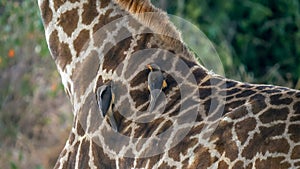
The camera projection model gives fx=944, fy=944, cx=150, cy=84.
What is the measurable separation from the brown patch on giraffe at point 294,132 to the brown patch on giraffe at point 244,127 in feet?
0.66

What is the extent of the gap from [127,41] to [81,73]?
1.11ft

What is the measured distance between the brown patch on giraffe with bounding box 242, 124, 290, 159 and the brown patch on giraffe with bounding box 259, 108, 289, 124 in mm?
50

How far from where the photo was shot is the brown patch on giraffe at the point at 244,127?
15.6ft

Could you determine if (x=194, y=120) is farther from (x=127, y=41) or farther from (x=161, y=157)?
(x=127, y=41)


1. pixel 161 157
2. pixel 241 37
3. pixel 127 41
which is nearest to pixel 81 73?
pixel 127 41

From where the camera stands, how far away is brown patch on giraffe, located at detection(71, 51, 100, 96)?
18.5ft

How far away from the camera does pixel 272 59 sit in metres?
11.9

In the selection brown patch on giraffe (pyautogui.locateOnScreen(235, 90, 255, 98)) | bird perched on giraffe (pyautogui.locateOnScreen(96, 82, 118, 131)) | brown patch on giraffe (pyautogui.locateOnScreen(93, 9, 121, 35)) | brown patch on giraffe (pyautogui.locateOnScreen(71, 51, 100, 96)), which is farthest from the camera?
brown patch on giraffe (pyautogui.locateOnScreen(93, 9, 121, 35))

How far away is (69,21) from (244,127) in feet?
5.15

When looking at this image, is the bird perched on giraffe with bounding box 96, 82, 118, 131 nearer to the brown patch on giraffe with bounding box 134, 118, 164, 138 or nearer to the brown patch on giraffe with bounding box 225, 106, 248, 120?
the brown patch on giraffe with bounding box 134, 118, 164, 138

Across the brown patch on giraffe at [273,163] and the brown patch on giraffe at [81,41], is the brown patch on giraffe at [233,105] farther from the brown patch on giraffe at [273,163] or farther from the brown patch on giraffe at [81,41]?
the brown patch on giraffe at [81,41]

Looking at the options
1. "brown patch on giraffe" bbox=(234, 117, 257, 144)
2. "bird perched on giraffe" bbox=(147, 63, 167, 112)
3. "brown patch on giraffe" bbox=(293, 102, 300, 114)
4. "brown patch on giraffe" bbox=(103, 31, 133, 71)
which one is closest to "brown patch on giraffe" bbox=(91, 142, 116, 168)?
"bird perched on giraffe" bbox=(147, 63, 167, 112)

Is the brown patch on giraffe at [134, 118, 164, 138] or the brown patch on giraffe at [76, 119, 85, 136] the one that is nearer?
the brown patch on giraffe at [134, 118, 164, 138]

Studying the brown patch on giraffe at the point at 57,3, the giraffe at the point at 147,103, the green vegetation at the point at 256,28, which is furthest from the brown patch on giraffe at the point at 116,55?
the green vegetation at the point at 256,28
